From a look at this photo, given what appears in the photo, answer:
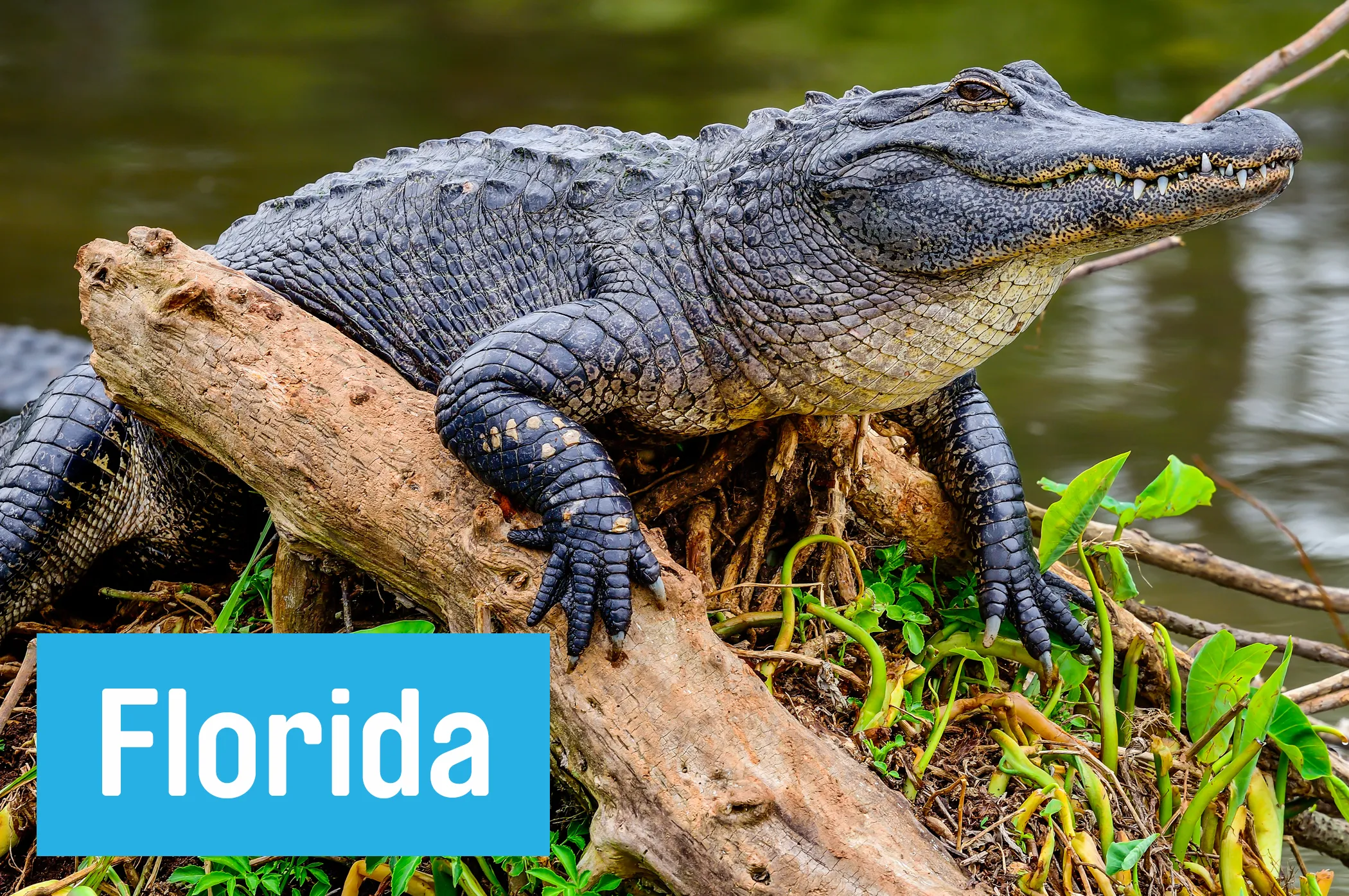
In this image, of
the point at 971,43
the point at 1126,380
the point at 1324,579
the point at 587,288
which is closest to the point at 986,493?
the point at 587,288

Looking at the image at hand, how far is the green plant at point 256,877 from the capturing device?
2049 mm

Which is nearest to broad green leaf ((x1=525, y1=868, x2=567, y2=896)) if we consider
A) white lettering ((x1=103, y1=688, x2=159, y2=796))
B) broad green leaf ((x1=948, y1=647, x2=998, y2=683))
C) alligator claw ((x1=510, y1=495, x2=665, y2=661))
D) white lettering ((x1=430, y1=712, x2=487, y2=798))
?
white lettering ((x1=430, y1=712, x2=487, y2=798))

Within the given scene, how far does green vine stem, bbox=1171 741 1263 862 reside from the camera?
6.90ft

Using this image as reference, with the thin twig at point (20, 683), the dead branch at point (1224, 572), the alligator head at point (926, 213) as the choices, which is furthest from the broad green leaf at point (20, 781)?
the dead branch at point (1224, 572)

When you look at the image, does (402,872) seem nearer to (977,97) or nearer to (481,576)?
(481,576)

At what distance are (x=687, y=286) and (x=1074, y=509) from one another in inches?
31.6

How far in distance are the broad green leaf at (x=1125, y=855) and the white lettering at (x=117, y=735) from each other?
5.36 ft

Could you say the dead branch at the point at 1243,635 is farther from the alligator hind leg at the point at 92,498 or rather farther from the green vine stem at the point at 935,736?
the alligator hind leg at the point at 92,498

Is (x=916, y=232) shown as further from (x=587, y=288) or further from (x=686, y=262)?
(x=587, y=288)

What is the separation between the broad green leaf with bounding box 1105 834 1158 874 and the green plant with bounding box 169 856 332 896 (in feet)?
4.40

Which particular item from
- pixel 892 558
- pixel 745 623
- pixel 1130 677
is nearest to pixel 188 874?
pixel 745 623

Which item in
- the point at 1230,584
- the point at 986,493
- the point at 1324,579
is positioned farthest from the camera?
the point at 1324,579

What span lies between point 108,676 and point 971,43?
957cm

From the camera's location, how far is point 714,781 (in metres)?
1.82
